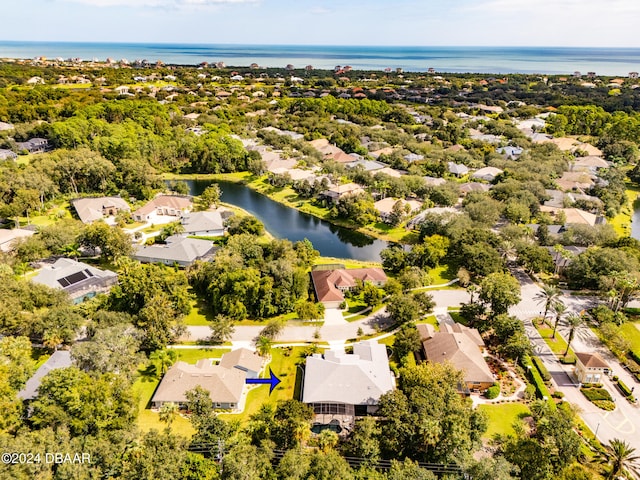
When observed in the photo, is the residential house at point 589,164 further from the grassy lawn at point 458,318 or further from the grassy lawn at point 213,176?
the grassy lawn at point 213,176

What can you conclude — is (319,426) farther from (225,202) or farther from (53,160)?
(53,160)

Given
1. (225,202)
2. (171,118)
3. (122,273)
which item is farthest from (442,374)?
(171,118)

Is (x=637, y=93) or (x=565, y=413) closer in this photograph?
(x=565, y=413)

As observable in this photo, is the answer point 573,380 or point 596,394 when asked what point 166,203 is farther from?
point 596,394

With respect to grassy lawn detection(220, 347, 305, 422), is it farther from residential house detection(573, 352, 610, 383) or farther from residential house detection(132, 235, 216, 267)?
residential house detection(573, 352, 610, 383)

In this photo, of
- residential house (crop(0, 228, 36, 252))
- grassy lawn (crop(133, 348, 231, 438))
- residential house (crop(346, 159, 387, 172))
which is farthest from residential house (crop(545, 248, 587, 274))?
residential house (crop(0, 228, 36, 252))

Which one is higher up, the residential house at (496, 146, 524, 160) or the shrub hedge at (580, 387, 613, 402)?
the residential house at (496, 146, 524, 160)

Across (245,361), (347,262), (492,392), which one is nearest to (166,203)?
(347,262)
